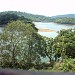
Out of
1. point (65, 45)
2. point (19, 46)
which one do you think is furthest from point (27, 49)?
point (65, 45)

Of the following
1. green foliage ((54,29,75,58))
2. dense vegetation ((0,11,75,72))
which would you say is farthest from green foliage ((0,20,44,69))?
green foliage ((54,29,75,58))

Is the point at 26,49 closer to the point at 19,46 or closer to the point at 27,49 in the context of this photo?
the point at 27,49

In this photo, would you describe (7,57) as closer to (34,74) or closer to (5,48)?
(5,48)

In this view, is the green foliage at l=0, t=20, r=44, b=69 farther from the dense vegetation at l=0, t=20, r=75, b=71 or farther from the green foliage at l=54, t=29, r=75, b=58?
the green foliage at l=54, t=29, r=75, b=58

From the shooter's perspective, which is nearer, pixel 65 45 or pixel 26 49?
pixel 26 49

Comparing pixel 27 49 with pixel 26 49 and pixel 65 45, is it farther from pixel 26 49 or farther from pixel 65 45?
pixel 65 45

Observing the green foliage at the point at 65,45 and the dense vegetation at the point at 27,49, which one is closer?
the dense vegetation at the point at 27,49

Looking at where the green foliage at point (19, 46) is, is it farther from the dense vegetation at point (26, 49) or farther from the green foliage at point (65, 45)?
the green foliage at point (65, 45)

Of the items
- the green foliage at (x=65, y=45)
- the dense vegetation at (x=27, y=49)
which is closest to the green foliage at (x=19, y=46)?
the dense vegetation at (x=27, y=49)

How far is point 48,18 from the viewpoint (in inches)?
625

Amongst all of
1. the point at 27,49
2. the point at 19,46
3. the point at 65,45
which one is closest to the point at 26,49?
the point at 27,49

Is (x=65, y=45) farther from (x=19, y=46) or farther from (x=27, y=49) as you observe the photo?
(x=19, y=46)

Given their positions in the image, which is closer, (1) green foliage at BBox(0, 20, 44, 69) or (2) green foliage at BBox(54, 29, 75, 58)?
(1) green foliage at BBox(0, 20, 44, 69)

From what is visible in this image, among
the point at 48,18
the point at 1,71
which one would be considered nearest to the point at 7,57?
the point at 1,71
